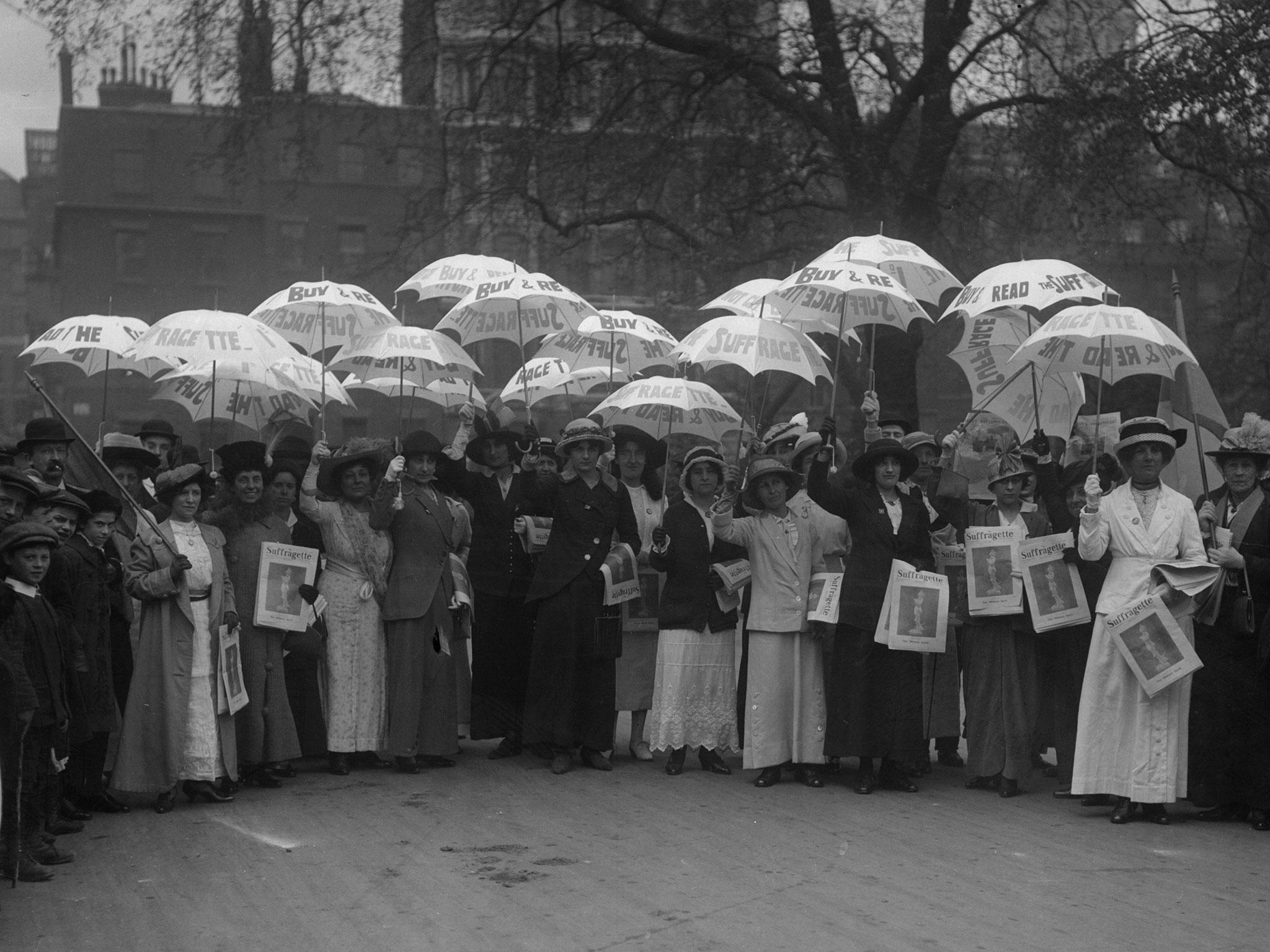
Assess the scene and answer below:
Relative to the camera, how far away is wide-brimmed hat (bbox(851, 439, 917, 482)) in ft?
30.0

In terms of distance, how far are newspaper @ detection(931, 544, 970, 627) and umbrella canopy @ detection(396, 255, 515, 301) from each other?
357 centimetres

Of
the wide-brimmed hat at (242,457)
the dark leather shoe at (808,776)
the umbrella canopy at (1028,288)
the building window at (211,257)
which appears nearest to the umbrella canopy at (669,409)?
the umbrella canopy at (1028,288)

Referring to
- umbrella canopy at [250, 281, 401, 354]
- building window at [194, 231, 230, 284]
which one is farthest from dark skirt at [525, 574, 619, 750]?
building window at [194, 231, 230, 284]

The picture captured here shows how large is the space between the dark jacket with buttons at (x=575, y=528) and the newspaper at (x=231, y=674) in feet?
6.08

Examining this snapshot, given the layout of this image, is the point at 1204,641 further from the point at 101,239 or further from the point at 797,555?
the point at 101,239

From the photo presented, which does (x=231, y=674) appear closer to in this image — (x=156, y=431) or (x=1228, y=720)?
(x=156, y=431)

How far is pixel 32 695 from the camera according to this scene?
6.39 m

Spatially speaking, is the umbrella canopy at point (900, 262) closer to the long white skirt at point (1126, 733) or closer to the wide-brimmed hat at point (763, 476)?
the wide-brimmed hat at point (763, 476)

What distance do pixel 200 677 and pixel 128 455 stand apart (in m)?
1.47

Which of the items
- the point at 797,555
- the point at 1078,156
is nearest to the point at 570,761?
the point at 797,555

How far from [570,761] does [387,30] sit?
Answer: 32.3 feet

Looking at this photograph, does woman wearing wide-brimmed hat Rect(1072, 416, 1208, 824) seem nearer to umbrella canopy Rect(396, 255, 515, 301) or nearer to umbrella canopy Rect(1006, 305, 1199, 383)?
umbrella canopy Rect(1006, 305, 1199, 383)

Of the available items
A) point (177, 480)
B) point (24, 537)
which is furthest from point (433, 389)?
point (24, 537)

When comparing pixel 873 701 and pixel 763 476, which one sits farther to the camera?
pixel 763 476
